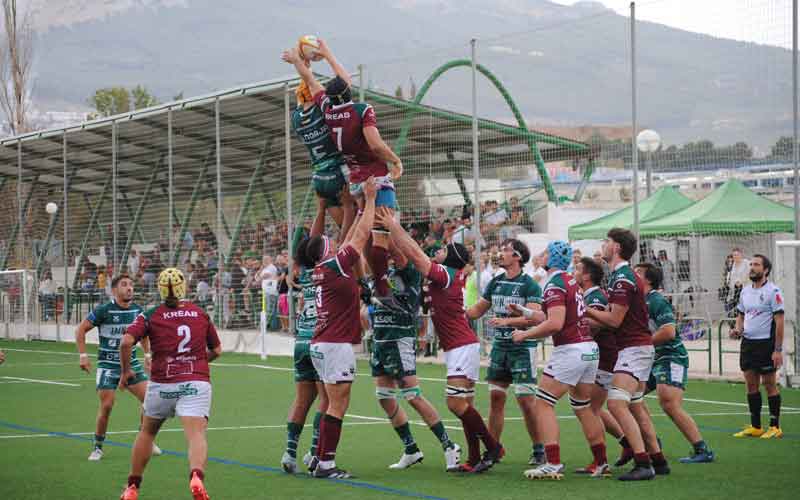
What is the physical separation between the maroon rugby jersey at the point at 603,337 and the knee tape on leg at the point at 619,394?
19.4 inches

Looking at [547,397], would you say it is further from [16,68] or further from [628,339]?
[16,68]

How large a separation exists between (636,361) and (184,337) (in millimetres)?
4446

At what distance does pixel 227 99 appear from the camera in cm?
2800

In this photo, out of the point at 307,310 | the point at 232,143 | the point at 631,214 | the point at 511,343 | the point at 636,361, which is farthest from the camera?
the point at 232,143

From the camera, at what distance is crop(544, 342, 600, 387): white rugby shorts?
1025 cm

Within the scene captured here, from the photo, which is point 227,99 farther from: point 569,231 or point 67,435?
point 67,435

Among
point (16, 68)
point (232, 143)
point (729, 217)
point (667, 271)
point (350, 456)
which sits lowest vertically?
point (350, 456)

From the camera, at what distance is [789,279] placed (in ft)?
58.9

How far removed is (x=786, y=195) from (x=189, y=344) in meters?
12.6

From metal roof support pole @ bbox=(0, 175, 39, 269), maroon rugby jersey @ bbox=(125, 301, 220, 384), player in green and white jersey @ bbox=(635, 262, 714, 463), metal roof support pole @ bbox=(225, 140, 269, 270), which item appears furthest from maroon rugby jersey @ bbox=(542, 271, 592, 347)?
metal roof support pole @ bbox=(0, 175, 39, 269)

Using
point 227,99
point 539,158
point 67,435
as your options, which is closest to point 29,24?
point 227,99

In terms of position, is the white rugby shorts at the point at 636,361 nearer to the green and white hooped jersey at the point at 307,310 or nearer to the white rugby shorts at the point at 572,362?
the white rugby shorts at the point at 572,362

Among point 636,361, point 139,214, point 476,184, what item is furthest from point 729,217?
point 139,214

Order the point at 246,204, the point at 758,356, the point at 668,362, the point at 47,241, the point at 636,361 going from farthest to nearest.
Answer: the point at 47,241, the point at 246,204, the point at 758,356, the point at 668,362, the point at 636,361
